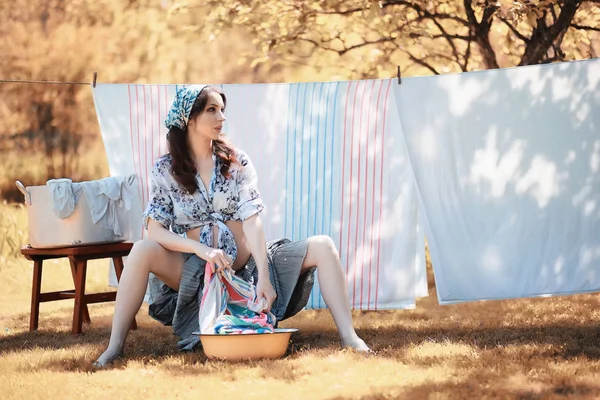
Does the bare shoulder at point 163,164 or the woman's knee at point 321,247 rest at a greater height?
the bare shoulder at point 163,164

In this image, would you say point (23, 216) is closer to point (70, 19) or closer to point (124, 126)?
point (70, 19)

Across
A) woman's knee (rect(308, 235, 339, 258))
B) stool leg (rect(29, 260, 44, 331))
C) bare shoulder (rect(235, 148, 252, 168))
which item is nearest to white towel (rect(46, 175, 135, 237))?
stool leg (rect(29, 260, 44, 331))

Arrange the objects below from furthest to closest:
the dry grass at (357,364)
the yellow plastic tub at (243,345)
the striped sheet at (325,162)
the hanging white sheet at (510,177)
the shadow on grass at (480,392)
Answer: the striped sheet at (325,162)
the hanging white sheet at (510,177)
the yellow plastic tub at (243,345)
the dry grass at (357,364)
the shadow on grass at (480,392)

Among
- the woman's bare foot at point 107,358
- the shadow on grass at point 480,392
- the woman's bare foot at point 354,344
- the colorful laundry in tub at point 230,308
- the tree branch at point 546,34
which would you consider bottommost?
the woman's bare foot at point 107,358

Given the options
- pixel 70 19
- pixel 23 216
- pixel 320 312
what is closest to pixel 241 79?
pixel 70 19

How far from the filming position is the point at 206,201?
125 inches

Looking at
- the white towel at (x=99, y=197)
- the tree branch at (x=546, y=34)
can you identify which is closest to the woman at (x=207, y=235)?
the white towel at (x=99, y=197)

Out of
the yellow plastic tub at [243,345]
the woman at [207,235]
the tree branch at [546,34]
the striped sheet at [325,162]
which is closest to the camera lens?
the yellow plastic tub at [243,345]

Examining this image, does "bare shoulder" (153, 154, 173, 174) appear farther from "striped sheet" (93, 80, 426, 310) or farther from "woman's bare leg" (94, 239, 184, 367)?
"striped sheet" (93, 80, 426, 310)

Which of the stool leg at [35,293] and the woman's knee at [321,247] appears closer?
the woman's knee at [321,247]

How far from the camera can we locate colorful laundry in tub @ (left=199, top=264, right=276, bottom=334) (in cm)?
290

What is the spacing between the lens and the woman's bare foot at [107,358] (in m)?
2.93

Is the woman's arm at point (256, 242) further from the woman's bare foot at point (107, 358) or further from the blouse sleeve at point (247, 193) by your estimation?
the woman's bare foot at point (107, 358)

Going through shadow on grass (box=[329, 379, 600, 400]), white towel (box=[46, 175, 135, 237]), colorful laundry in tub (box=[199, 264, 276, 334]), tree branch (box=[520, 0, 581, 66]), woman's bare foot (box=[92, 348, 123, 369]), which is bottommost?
woman's bare foot (box=[92, 348, 123, 369])
